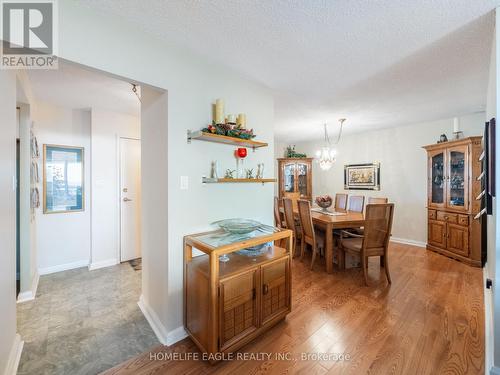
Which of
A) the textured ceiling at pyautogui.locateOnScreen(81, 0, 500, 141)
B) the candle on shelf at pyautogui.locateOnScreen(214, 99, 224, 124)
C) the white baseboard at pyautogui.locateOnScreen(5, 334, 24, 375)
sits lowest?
the white baseboard at pyautogui.locateOnScreen(5, 334, 24, 375)

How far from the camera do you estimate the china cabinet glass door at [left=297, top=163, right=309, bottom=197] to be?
5988mm

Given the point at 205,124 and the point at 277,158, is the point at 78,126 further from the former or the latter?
the point at 277,158

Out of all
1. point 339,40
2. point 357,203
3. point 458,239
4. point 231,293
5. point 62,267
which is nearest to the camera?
point 231,293

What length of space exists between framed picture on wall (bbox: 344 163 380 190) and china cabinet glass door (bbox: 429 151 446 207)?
1.04 meters

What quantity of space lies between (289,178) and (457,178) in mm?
3345

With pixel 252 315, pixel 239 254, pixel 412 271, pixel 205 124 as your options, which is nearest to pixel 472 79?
pixel 412 271

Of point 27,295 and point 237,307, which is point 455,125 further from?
point 27,295

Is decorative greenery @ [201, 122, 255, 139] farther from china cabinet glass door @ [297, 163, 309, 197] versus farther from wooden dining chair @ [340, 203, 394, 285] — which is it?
china cabinet glass door @ [297, 163, 309, 197]

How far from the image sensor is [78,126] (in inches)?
127

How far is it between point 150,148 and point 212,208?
0.78 m

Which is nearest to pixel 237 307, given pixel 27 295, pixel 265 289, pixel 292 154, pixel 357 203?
pixel 265 289

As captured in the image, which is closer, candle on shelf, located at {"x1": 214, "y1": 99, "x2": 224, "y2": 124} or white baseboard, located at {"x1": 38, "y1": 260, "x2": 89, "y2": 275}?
candle on shelf, located at {"x1": 214, "y1": 99, "x2": 224, "y2": 124}

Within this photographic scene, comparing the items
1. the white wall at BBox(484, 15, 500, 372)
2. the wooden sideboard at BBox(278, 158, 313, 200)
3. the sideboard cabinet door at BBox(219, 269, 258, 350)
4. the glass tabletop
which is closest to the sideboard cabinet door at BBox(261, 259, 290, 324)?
the sideboard cabinet door at BBox(219, 269, 258, 350)

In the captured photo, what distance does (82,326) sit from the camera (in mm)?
1947
